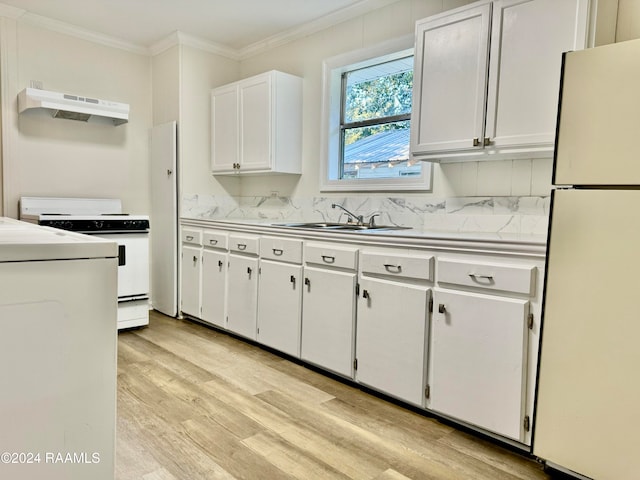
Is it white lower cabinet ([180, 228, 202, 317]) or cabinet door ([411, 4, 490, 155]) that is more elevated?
cabinet door ([411, 4, 490, 155])

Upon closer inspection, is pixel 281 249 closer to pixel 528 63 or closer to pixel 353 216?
pixel 353 216

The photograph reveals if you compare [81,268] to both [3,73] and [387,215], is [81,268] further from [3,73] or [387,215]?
[3,73]

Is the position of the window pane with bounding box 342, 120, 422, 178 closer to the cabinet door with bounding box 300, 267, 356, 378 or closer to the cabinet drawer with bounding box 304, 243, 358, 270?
the cabinet drawer with bounding box 304, 243, 358, 270

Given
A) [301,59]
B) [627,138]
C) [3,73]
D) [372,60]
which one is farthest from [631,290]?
[3,73]

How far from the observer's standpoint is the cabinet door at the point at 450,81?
7.42 ft

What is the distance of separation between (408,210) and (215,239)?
1.55 meters

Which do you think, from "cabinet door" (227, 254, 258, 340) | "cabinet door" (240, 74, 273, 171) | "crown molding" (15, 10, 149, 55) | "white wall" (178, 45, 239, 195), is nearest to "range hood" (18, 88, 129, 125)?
"white wall" (178, 45, 239, 195)

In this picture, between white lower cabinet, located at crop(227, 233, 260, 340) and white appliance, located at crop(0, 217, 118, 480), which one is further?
white lower cabinet, located at crop(227, 233, 260, 340)

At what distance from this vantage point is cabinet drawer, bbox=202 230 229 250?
347 cm

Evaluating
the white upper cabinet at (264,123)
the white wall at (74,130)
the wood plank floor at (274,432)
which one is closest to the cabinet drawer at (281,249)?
the wood plank floor at (274,432)

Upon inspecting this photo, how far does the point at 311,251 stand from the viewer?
9.02 feet

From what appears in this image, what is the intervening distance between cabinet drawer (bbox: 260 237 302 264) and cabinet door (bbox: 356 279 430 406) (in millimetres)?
576

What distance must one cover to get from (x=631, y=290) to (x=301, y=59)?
3.10 meters

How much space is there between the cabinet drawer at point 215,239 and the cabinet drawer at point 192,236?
0.08 metres
